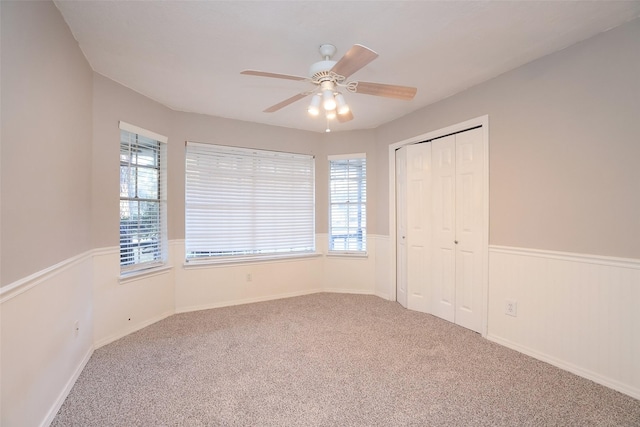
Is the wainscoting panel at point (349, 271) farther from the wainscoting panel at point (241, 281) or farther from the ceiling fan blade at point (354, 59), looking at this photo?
the ceiling fan blade at point (354, 59)

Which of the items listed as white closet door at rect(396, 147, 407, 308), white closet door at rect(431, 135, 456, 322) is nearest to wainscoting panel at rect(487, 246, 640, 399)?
white closet door at rect(431, 135, 456, 322)

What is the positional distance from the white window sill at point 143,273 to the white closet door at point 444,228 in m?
3.24

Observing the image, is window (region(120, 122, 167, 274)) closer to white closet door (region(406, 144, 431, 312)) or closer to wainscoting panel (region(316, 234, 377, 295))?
wainscoting panel (region(316, 234, 377, 295))

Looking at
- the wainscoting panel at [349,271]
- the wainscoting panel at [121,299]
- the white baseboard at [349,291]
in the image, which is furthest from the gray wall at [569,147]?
the wainscoting panel at [121,299]

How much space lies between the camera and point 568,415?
1.80m

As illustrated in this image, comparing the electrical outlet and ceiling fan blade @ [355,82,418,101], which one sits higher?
ceiling fan blade @ [355,82,418,101]

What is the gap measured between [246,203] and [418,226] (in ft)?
7.73

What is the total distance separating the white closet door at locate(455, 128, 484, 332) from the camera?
9.84 feet

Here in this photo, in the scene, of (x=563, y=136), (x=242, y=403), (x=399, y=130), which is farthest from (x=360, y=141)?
(x=242, y=403)

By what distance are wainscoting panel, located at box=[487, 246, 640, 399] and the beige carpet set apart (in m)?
0.13

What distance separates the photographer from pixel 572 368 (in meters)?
2.27

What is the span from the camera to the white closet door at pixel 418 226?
3.62 metres

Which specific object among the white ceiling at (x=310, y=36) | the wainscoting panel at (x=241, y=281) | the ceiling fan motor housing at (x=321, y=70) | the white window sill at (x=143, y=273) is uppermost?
the white ceiling at (x=310, y=36)

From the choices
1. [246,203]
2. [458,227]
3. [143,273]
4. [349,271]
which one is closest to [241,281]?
[246,203]
